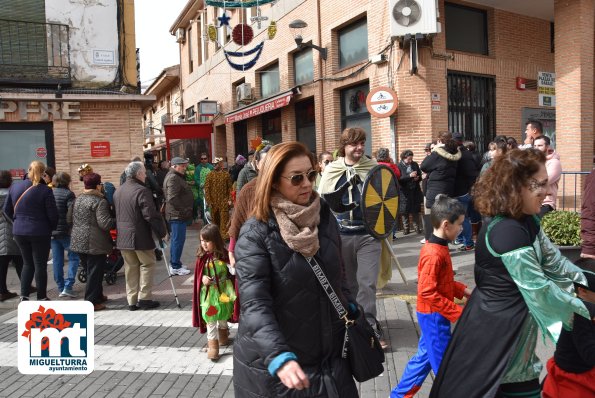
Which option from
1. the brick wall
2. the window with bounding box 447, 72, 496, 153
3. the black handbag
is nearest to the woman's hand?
the black handbag

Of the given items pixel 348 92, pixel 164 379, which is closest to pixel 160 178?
pixel 348 92

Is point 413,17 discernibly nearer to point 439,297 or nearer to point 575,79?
point 575,79

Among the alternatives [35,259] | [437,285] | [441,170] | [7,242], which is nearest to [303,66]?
[441,170]

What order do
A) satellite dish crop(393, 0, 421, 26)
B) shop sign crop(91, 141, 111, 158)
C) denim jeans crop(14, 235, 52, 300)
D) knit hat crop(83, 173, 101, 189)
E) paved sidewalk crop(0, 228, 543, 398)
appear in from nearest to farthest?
paved sidewalk crop(0, 228, 543, 398) < knit hat crop(83, 173, 101, 189) < denim jeans crop(14, 235, 52, 300) < satellite dish crop(393, 0, 421, 26) < shop sign crop(91, 141, 111, 158)

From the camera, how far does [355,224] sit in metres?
4.74

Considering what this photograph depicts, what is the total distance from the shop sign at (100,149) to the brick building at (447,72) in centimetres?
404

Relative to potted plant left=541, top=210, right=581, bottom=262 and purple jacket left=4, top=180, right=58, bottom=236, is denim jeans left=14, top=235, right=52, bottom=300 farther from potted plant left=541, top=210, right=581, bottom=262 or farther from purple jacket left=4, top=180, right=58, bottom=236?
potted plant left=541, top=210, right=581, bottom=262

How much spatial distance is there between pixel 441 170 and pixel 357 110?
5995 millimetres

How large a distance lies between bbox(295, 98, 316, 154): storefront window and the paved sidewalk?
9.23 metres

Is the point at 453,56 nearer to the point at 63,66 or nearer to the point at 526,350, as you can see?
the point at 63,66

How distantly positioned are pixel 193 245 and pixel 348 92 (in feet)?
19.7

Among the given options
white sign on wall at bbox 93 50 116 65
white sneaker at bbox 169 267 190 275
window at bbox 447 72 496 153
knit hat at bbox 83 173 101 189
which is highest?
white sign on wall at bbox 93 50 116 65

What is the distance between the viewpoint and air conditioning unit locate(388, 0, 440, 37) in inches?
436

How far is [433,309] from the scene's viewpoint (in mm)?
3312
